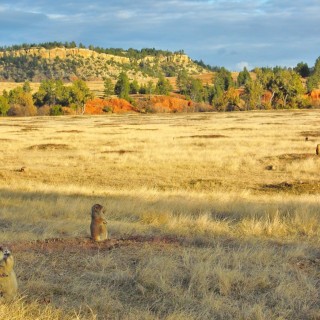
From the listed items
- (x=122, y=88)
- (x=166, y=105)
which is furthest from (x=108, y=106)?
(x=166, y=105)

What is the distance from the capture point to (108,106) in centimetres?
10212

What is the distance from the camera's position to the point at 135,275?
21.6ft

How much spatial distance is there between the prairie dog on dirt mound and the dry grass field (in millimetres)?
166

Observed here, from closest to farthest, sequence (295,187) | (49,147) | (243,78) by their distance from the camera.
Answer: (295,187) < (49,147) < (243,78)

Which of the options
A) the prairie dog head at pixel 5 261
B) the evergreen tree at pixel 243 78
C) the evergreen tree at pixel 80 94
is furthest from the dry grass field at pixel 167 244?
the evergreen tree at pixel 243 78

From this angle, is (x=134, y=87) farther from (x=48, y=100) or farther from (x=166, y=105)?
(x=48, y=100)

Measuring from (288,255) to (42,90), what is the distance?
98182mm

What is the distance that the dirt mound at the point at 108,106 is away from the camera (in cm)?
10081

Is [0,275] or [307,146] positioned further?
[307,146]

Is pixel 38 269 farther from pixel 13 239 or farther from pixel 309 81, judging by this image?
pixel 309 81

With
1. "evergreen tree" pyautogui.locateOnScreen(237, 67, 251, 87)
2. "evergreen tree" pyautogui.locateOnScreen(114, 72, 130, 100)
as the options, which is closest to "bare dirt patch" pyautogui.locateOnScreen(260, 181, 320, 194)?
"evergreen tree" pyautogui.locateOnScreen(114, 72, 130, 100)

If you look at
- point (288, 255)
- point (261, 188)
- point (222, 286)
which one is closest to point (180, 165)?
point (261, 188)

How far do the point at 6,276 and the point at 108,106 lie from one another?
3847 inches

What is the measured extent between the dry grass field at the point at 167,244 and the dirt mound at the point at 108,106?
3107 inches
